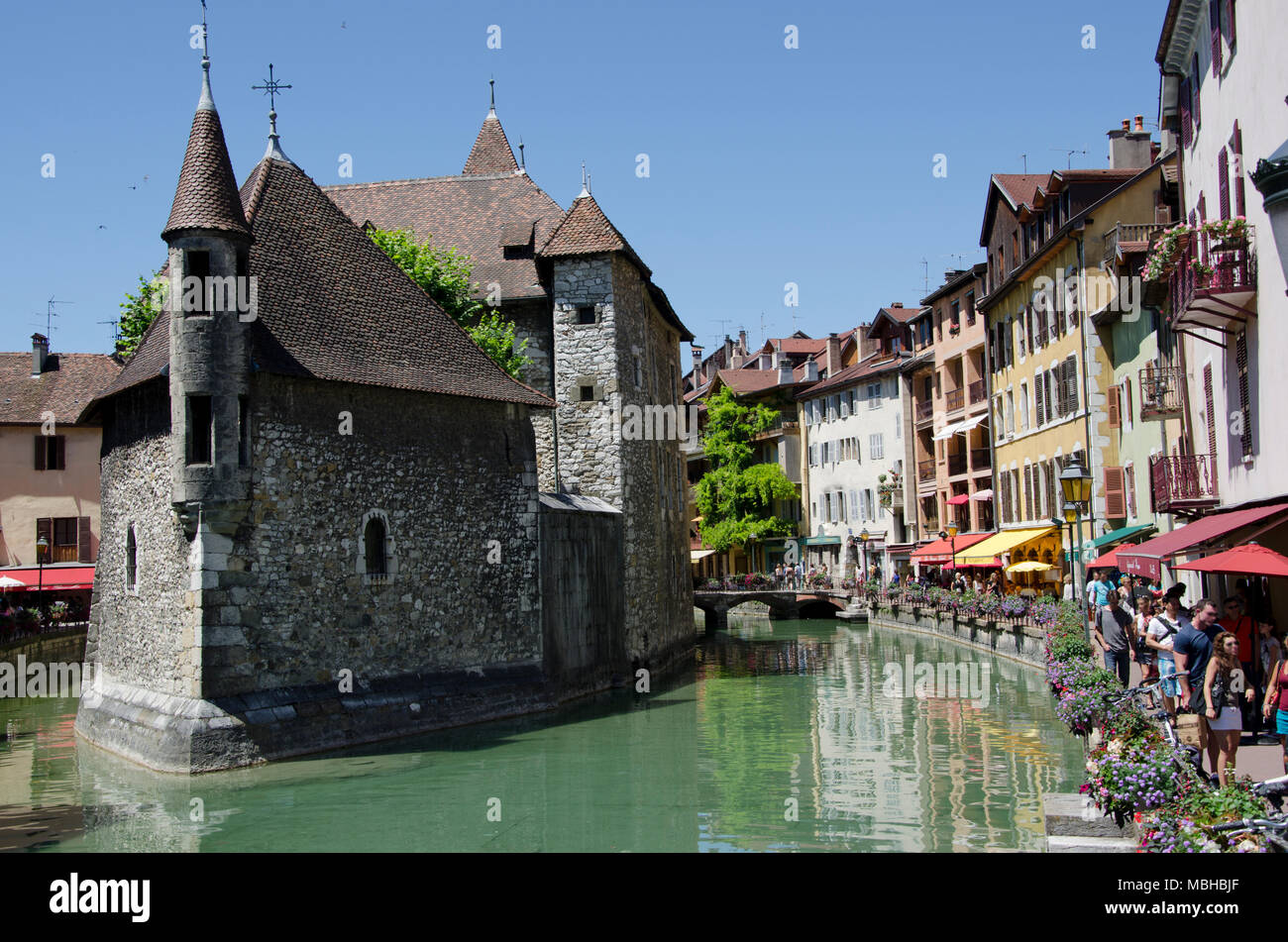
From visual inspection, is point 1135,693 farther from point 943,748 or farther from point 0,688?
point 0,688

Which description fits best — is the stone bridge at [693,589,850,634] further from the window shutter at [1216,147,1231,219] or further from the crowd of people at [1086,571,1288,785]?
the window shutter at [1216,147,1231,219]

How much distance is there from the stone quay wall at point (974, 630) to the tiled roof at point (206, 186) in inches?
786

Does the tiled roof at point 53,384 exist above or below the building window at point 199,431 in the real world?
above

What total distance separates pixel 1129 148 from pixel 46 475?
1491 inches

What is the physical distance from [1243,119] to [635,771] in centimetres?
1259

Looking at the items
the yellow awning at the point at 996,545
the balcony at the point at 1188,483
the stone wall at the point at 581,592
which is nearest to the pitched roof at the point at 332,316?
the stone wall at the point at 581,592

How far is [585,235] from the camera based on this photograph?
29953 millimetres

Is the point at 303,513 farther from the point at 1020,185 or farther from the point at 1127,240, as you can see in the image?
the point at 1020,185

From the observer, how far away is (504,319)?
3138cm

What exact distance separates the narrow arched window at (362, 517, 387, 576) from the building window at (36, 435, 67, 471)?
26.7m

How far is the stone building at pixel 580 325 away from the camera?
97.8 ft

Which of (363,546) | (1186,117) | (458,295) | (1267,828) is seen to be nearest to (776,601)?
(458,295)

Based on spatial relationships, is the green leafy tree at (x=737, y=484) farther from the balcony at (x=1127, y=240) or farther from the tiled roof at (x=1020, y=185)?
the balcony at (x=1127, y=240)
